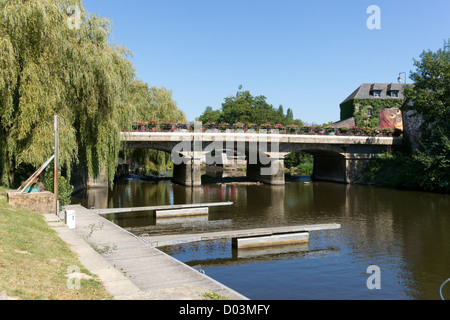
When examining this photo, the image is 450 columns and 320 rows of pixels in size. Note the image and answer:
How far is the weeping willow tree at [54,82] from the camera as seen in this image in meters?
15.0

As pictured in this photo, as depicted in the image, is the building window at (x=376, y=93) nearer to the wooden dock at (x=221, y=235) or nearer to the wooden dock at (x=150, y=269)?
the wooden dock at (x=221, y=235)

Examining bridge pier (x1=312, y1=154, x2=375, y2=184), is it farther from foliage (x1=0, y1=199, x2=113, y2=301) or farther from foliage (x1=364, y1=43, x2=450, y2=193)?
foliage (x1=0, y1=199, x2=113, y2=301)

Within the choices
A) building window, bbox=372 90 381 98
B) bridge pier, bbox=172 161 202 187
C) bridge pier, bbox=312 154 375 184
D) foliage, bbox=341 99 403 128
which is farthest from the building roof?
bridge pier, bbox=172 161 202 187

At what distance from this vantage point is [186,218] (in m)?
19.8

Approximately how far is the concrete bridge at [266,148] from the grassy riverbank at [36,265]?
76.4 feet

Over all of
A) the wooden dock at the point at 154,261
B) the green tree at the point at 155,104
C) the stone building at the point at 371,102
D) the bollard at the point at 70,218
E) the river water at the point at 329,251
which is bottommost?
the river water at the point at 329,251

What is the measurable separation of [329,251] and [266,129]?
2666 centimetres

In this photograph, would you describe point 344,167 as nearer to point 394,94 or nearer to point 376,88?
point 376,88

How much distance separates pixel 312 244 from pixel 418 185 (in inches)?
1020

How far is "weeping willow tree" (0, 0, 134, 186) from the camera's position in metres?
15.0

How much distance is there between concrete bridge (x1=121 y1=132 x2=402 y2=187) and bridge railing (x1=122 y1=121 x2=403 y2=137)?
844mm

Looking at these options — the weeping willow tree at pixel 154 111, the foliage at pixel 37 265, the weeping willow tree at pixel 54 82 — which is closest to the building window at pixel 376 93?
the weeping willow tree at pixel 154 111

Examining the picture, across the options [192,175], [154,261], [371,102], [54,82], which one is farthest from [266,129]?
[371,102]

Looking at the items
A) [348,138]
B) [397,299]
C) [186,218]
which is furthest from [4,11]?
[348,138]
